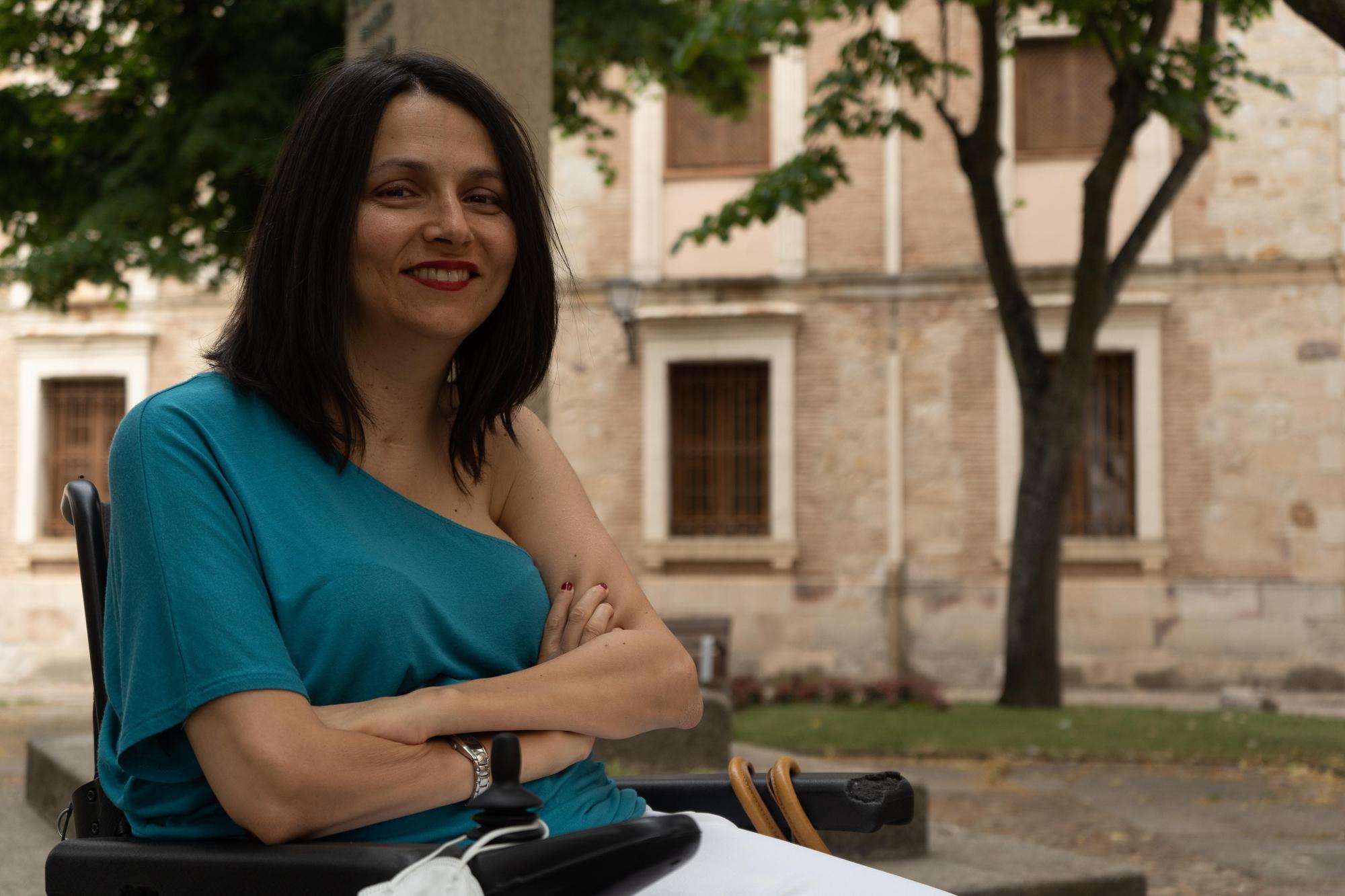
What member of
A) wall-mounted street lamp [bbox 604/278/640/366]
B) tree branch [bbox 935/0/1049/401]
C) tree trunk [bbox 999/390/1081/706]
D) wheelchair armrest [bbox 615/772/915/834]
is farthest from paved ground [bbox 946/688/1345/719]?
wheelchair armrest [bbox 615/772/915/834]

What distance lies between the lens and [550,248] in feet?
7.08

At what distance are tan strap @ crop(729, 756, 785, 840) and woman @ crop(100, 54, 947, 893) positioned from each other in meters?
0.13

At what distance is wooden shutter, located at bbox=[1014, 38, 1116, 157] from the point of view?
16719 mm

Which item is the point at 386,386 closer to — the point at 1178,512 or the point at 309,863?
the point at 309,863

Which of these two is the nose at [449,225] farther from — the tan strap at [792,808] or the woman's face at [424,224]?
the tan strap at [792,808]

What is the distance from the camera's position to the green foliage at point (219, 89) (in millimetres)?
9281

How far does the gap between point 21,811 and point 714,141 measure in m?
13.7

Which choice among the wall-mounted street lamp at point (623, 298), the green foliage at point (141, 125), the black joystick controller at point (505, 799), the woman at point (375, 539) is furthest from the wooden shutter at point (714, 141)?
the black joystick controller at point (505, 799)

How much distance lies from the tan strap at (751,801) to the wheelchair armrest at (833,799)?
2cm

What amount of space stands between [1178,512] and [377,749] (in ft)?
51.3

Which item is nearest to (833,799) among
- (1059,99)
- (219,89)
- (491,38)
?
(491,38)

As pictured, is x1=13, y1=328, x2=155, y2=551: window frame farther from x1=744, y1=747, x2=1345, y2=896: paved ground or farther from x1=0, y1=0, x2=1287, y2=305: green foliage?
x1=744, y1=747, x2=1345, y2=896: paved ground

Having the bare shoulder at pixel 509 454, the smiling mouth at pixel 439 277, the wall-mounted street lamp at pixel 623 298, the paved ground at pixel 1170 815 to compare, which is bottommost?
the paved ground at pixel 1170 815

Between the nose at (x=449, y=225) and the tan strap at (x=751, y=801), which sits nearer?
the nose at (x=449, y=225)
